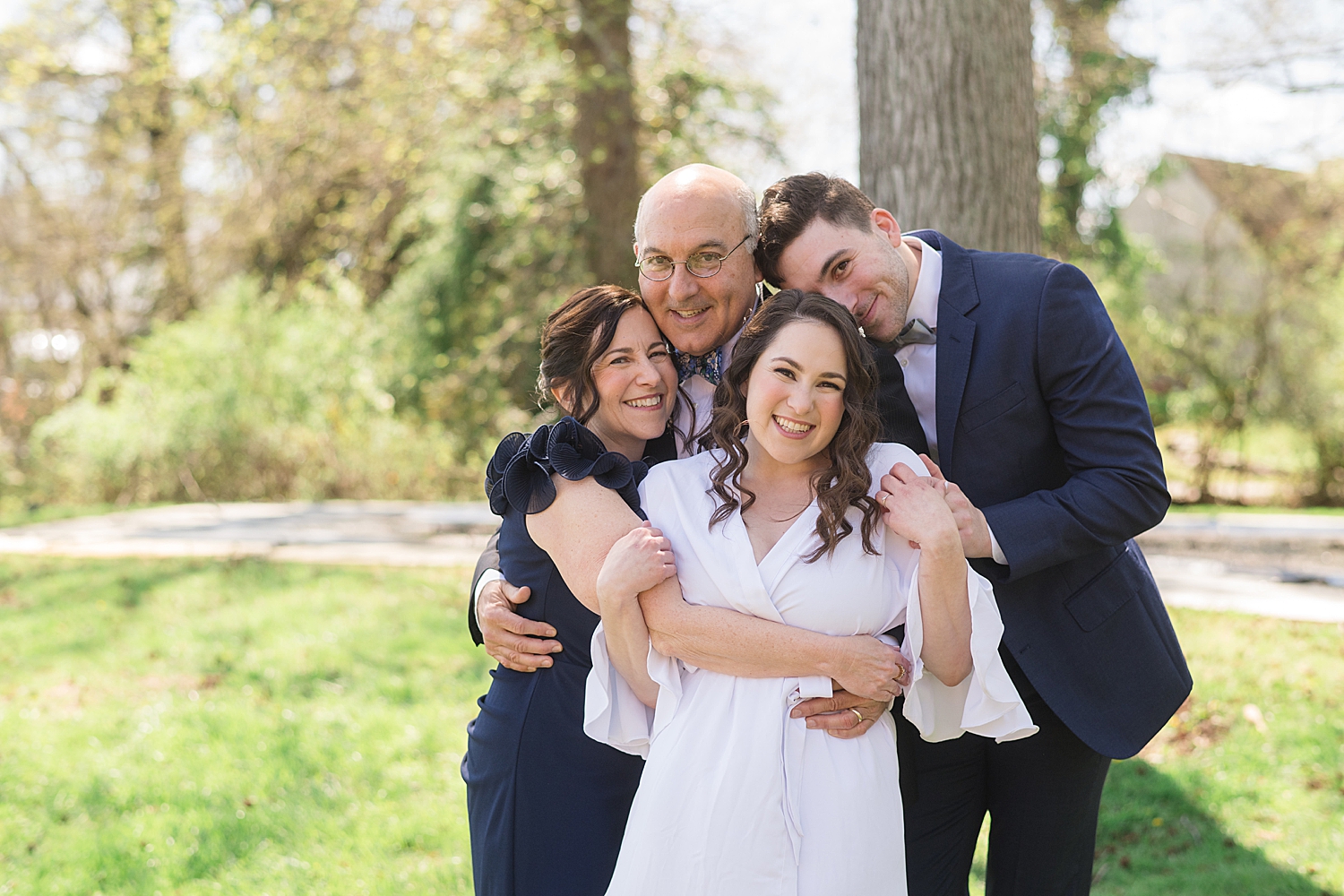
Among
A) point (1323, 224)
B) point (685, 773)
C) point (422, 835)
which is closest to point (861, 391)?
point (685, 773)

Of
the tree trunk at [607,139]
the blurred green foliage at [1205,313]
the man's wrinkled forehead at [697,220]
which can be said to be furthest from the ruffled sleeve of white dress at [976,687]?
the blurred green foliage at [1205,313]

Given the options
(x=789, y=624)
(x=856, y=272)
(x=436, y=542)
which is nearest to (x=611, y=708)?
(x=789, y=624)

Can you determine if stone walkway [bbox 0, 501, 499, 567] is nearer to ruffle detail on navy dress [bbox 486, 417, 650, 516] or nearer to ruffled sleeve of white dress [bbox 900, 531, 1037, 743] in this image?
ruffle detail on navy dress [bbox 486, 417, 650, 516]

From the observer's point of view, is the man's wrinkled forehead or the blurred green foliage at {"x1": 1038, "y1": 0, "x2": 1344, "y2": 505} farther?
the blurred green foliage at {"x1": 1038, "y1": 0, "x2": 1344, "y2": 505}

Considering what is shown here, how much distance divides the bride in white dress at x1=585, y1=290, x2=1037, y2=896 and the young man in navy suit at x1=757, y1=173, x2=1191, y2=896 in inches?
13.5

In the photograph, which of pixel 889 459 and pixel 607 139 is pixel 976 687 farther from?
pixel 607 139

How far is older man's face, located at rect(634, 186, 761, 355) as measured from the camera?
8.23 feet

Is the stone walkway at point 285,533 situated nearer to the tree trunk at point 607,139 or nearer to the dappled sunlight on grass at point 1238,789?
the tree trunk at point 607,139

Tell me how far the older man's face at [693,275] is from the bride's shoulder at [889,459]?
566mm

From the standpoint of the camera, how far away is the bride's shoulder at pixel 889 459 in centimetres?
216

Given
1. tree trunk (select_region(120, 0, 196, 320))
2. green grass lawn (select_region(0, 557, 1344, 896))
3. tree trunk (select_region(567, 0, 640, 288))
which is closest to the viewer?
green grass lawn (select_region(0, 557, 1344, 896))

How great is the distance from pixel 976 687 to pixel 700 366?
1024 mm

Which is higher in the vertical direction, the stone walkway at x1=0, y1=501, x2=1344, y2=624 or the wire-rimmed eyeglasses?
the wire-rimmed eyeglasses

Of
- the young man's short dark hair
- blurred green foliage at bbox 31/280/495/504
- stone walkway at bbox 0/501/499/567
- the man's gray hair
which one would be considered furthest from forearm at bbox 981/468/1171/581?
blurred green foliage at bbox 31/280/495/504
